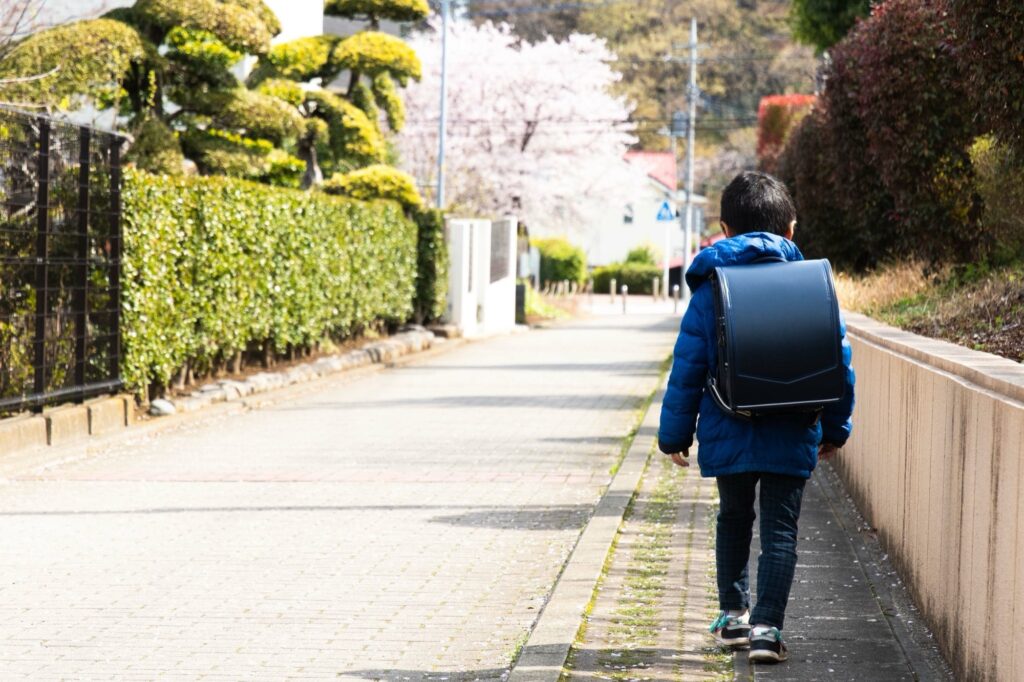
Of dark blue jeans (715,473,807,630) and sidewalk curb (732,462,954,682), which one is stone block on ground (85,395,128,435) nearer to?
sidewalk curb (732,462,954,682)

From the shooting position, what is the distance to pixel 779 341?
530cm

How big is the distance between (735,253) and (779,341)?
0.39m

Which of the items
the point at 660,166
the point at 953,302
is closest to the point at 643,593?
the point at 953,302

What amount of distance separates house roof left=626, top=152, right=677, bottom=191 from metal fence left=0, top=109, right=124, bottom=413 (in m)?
73.2

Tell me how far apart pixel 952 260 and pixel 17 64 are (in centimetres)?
1101

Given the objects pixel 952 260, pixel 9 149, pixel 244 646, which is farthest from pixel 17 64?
pixel 244 646

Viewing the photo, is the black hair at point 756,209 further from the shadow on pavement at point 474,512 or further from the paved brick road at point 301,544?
the shadow on pavement at point 474,512

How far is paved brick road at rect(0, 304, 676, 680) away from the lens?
6.17 meters

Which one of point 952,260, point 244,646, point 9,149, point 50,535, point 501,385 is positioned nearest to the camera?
point 244,646

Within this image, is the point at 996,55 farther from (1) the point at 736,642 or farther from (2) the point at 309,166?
(2) the point at 309,166

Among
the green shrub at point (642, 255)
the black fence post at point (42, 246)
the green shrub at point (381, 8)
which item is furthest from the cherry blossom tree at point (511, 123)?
the black fence post at point (42, 246)

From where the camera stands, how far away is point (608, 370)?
22.8 metres

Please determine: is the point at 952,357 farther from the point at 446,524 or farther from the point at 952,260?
the point at 952,260

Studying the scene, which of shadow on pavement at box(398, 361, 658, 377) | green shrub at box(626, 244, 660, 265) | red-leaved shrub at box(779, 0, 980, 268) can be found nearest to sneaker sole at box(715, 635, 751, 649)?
red-leaved shrub at box(779, 0, 980, 268)
